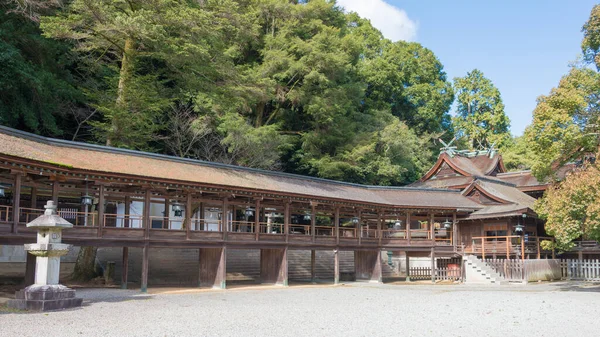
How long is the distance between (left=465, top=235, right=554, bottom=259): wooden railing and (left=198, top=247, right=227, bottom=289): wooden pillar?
16.8m

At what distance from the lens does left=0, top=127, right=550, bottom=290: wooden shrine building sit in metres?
19.6

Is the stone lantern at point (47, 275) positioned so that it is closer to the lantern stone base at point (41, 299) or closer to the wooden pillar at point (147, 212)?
the lantern stone base at point (41, 299)

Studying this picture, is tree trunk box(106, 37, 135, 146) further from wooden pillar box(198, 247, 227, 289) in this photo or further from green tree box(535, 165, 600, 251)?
green tree box(535, 165, 600, 251)

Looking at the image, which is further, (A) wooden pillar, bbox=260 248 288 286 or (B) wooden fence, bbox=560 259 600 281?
(B) wooden fence, bbox=560 259 600 281

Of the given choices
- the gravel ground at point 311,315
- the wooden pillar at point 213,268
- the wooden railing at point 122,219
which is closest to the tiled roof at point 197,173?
the wooden railing at point 122,219

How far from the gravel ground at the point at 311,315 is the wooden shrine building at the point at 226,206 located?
2.99 metres

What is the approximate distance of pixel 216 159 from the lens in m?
38.3

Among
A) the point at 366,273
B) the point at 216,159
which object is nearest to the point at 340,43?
the point at 216,159

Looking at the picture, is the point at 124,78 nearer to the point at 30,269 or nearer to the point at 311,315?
the point at 30,269

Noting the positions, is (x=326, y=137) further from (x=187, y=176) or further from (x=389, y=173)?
(x=187, y=176)

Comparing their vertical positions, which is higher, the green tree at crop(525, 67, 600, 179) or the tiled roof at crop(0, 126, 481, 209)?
the green tree at crop(525, 67, 600, 179)

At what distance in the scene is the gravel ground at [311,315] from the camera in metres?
12.1

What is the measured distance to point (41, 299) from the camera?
1491cm

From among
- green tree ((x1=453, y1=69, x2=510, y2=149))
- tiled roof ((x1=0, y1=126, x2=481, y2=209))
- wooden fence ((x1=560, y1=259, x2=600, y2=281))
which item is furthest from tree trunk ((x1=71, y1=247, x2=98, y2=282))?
green tree ((x1=453, y1=69, x2=510, y2=149))
